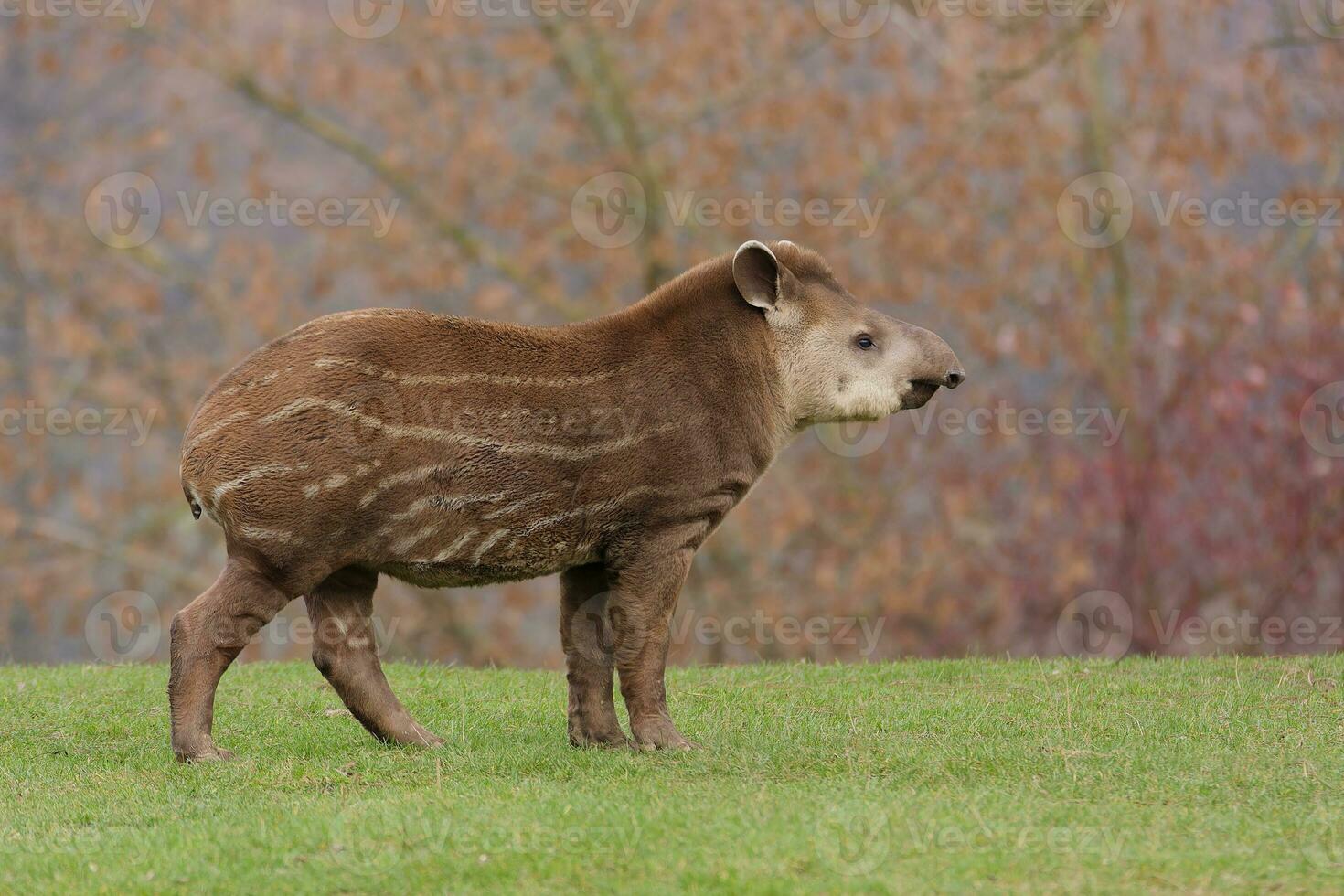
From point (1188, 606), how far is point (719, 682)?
918 cm

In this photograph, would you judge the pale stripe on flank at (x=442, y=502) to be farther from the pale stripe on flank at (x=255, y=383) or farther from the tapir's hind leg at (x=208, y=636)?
the pale stripe on flank at (x=255, y=383)

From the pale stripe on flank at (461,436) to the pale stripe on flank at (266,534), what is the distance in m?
0.47

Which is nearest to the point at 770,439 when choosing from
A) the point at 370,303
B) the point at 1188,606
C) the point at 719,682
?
the point at 719,682

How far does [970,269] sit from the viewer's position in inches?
767

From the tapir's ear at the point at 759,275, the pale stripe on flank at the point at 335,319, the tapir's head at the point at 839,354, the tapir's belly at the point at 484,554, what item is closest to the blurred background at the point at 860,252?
the tapir's head at the point at 839,354

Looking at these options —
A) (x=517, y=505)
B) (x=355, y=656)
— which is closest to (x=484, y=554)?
(x=517, y=505)

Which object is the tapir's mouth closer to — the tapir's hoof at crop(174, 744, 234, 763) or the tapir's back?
the tapir's back

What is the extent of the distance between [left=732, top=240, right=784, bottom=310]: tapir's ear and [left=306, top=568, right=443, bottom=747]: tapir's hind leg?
2.25m

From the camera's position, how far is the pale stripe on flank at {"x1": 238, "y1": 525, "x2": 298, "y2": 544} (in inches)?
298

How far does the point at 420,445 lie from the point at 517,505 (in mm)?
512

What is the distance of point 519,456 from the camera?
784 cm

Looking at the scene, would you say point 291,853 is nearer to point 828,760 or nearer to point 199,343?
point 828,760

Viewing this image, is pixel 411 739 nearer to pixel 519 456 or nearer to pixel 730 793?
pixel 519 456

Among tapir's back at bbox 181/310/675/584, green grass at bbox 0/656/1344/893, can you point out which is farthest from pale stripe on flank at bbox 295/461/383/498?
green grass at bbox 0/656/1344/893
